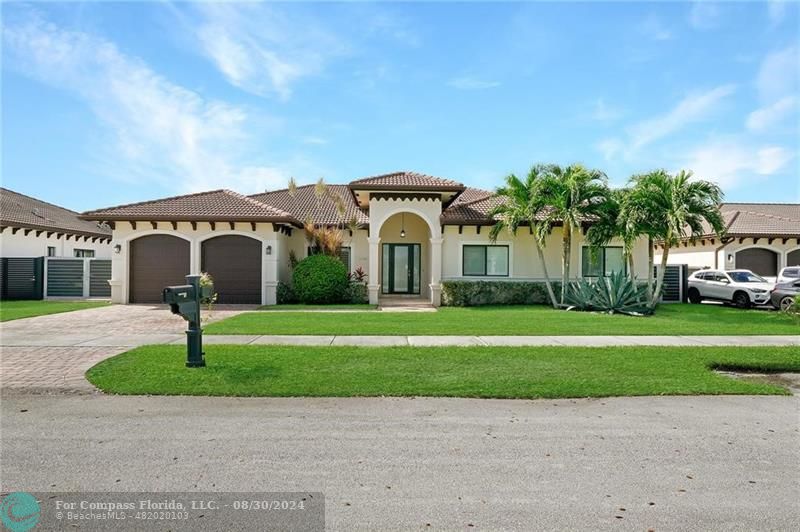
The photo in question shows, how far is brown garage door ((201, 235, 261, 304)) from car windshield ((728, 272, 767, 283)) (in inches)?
777

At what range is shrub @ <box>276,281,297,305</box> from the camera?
19.0 metres

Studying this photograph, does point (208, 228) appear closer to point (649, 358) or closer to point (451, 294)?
point (451, 294)

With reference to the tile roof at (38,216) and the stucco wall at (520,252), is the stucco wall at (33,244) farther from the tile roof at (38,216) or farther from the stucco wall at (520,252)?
the stucco wall at (520,252)

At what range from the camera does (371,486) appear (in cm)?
372

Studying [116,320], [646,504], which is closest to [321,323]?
[116,320]

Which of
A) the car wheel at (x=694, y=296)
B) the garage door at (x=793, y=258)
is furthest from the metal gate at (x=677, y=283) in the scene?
the garage door at (x=793, y=258)

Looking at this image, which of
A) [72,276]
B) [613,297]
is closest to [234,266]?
[72,276]

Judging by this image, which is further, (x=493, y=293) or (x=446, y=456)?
(x=493, y=293)

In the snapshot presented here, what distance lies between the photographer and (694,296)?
846 inches

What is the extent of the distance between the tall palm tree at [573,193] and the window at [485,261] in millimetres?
3401

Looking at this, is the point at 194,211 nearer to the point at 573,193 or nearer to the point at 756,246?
the point at 573,193

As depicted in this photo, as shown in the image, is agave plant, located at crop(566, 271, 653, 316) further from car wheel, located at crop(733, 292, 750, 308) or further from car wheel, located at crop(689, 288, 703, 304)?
car wheel, located at crop(689, 288, 703, 304)

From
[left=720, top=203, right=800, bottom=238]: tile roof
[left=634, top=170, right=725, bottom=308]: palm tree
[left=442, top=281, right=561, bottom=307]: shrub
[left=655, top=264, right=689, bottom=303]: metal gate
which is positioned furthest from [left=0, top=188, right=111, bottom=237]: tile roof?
[left=720, top=203, right=800, bottom=238]: tile roof

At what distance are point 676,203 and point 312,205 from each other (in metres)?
16.9
